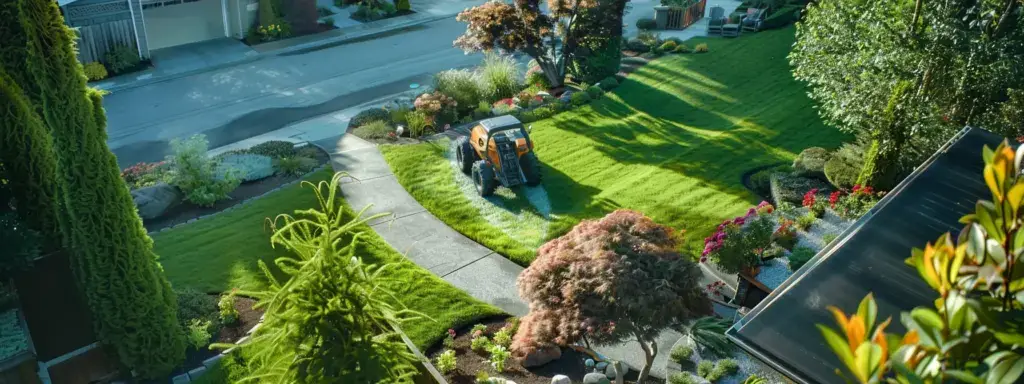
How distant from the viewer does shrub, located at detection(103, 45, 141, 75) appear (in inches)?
981

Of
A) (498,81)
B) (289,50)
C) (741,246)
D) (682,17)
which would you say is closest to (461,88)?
(498,81)

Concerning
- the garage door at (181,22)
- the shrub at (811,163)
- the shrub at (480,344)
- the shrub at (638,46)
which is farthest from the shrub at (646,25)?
the shrub at (480,344)

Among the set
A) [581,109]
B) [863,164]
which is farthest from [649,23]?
[863,164]

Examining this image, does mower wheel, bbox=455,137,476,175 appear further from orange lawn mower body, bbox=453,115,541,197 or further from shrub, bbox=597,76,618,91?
shrub, bbox=597,76,618,91

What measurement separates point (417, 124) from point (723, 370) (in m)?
11.7

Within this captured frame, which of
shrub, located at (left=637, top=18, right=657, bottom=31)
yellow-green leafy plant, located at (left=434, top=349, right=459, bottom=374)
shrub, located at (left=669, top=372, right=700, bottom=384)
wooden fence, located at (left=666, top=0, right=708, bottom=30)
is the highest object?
wooden fence, located at (left=666, top=0, right=708, bottom=30)

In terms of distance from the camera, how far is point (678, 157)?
1853 cm

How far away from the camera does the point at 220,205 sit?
54.2ft

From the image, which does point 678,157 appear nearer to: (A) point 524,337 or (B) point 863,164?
(B) point 863,164

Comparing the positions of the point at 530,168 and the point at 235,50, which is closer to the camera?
the point at 530,168

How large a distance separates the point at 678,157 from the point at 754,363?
8224mm

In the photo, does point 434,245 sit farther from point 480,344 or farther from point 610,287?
point 610,287

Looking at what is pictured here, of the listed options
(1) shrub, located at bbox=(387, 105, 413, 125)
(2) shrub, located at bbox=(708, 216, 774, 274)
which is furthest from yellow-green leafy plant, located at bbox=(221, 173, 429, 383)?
(1) shrub, located at bbox=(387, 105, 413, 125)

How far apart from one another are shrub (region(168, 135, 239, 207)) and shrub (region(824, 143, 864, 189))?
1300 cm
